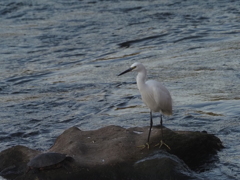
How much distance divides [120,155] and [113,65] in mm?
7066

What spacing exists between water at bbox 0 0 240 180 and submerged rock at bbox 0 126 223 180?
414 mm

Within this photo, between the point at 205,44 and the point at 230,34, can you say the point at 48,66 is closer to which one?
the point at 205,44

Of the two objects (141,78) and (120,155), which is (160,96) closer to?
(141,78)

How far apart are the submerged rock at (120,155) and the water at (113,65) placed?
0.41 metres

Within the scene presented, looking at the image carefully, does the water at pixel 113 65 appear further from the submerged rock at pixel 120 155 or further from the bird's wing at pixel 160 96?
the bird's wing at pixel 160 96

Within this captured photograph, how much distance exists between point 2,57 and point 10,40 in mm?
1873

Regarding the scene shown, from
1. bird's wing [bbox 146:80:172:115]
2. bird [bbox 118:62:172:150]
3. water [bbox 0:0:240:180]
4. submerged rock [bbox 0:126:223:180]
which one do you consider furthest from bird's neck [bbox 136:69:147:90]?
water [bbox 0:0:240:180]

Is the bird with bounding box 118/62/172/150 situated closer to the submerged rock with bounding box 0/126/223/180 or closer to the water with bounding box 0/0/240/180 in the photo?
the submerged rock with bounding box 0/126/223/180

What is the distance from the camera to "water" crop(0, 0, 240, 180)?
31.3 ft

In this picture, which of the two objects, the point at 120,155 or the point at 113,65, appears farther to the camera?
the point at 113,65

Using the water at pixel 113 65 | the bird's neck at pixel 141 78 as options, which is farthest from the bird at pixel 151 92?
the water at pixel 113 65

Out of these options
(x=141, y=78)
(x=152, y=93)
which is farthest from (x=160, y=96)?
(x=141, y=78)

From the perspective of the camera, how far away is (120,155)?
22.5ft

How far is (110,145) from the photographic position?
7.12m
